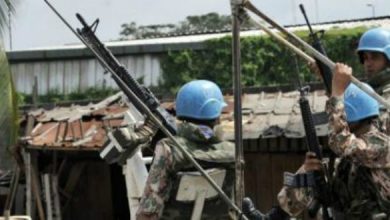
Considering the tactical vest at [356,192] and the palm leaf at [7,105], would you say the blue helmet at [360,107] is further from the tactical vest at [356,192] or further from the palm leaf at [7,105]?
the palm leaf at [7,105]

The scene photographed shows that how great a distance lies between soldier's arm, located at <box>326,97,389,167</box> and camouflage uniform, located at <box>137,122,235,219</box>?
73cm

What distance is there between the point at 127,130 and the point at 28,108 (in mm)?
7440

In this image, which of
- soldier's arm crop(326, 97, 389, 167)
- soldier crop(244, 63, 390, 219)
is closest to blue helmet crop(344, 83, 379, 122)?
soldier crop(244, 63, 390, 219)

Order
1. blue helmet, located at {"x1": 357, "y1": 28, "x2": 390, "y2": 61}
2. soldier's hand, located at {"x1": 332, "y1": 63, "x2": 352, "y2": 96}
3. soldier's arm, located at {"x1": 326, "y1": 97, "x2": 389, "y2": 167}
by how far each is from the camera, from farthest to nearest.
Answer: blue helmet, located at {"x1": 357, "y1": 28, "x2": 390, "y2": 61}, soldier's arm, located at {"x1": 326, "y1": 97, "x2": 389, "y2": 167}, soldier's hand, located at {"x1": 332, "y1": 63, "x2": 352, "y2": 96}

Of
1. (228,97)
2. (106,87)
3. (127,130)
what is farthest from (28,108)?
(127,130)

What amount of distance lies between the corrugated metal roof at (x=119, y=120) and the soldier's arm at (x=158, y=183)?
12.5ft

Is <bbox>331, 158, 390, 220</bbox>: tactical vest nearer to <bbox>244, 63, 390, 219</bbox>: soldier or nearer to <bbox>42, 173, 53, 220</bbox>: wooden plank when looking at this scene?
<bbox>244, 63, 390, 219</bbox>: soldier

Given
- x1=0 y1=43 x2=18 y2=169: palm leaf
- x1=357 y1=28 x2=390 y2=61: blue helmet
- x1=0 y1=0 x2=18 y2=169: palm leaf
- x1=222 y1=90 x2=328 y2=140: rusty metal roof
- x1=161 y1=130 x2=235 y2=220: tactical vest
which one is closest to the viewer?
x1=161 y1=130 x2=235 y2=220: tactical vest

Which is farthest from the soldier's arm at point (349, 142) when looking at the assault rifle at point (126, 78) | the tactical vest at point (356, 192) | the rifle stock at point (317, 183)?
the assault rifle at point (126, 78)

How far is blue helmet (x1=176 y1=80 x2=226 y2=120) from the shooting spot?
438cm

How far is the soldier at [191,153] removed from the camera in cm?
421

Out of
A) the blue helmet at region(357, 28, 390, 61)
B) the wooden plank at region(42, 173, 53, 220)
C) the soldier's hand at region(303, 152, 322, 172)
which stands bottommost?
the wooden plank at region(42, 173, 53, 220)

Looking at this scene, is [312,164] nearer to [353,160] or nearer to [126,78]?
[353,160]

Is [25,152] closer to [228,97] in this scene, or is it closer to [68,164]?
[68,164]
